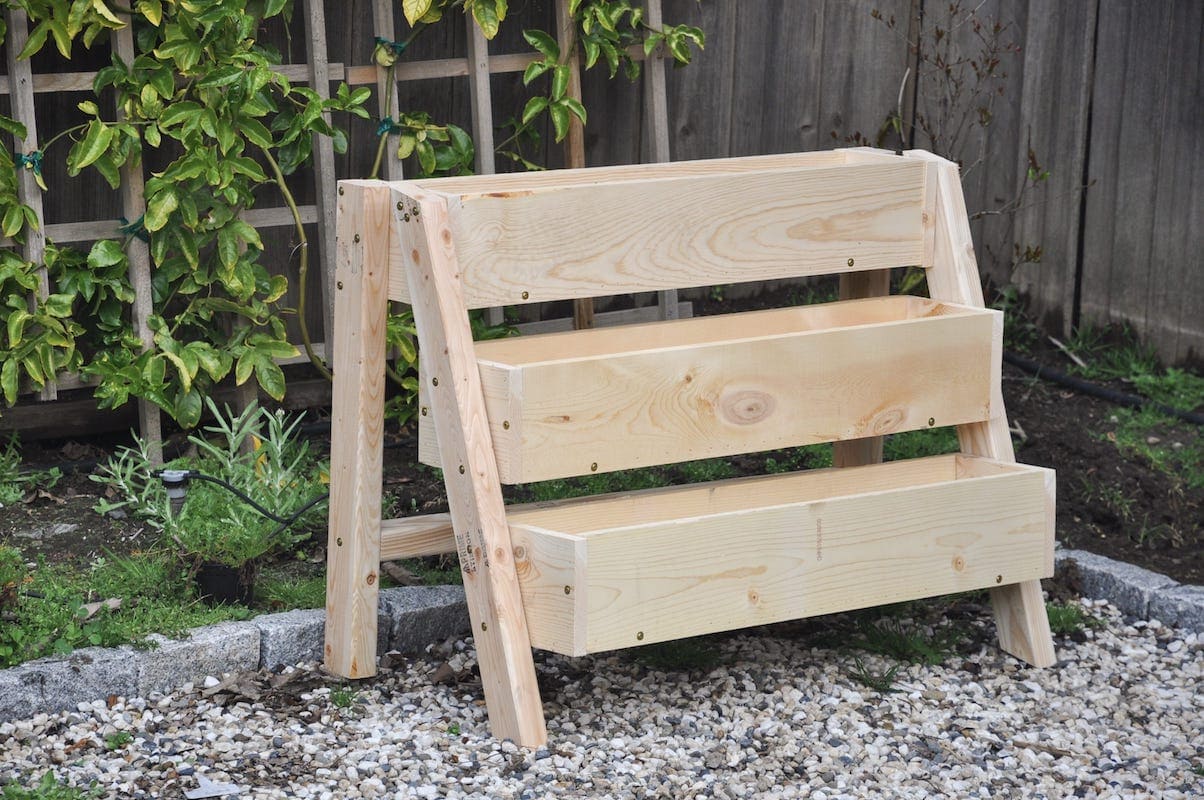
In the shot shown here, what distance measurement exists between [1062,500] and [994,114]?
1.86m

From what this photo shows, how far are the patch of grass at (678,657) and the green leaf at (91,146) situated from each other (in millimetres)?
1974

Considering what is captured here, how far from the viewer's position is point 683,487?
306cm

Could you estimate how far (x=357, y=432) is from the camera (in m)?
2.93

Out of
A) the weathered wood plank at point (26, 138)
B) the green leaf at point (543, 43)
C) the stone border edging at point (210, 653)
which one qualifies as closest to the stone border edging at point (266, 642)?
the stone border edging at point (210, 653)

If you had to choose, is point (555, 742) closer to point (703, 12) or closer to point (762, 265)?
point (762, 265)

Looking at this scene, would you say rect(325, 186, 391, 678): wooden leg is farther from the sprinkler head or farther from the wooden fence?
the wooden fence

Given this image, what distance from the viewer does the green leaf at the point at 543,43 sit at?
4215 millimetres

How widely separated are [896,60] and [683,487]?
2.78 metres

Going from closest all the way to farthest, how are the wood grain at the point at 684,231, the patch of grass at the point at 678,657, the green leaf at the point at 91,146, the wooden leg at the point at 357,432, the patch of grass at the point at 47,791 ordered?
the patch of grass at the point at 47,791
the wood grain at the point at 684,231
the wooden leg at the point at 357,432
the patch of grass at the point at 678,657
the green leaf at the point at 91,146

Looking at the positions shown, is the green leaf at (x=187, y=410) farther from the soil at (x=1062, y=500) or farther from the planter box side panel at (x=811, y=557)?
the planter box side panel at (x=811, y=557)

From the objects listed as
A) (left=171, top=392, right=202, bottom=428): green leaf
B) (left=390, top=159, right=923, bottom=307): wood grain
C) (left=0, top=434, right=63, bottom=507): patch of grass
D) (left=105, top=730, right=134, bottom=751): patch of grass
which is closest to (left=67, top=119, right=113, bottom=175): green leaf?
(left=171, top=392, right=202, bottom=428): green leaf

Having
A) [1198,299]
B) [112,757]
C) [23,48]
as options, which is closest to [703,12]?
[1198,299]

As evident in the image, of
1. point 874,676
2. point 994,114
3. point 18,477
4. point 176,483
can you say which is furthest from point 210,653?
point 994,114

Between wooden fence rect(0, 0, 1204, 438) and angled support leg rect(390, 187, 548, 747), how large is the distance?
5.12 feet
